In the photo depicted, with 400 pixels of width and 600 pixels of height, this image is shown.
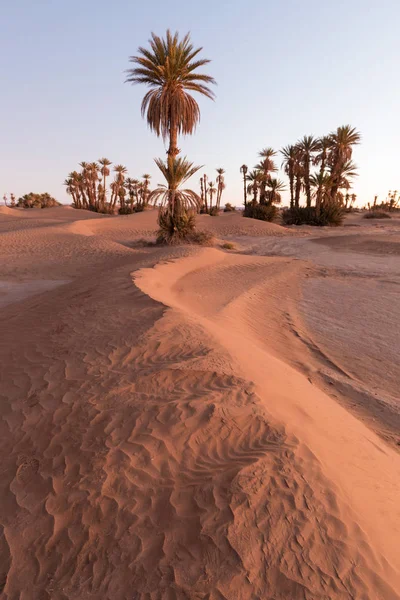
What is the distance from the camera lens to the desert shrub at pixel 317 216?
29.6 meters

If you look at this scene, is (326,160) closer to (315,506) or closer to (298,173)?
(298,173)

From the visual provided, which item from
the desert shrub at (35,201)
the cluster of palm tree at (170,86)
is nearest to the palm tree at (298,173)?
the cluster of palm tree at (170,86)

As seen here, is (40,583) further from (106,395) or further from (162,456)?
(106,395)

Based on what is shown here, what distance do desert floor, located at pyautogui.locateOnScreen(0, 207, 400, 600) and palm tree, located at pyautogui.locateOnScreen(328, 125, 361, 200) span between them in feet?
97.1

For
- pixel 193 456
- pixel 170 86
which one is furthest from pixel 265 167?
pixel 193 456

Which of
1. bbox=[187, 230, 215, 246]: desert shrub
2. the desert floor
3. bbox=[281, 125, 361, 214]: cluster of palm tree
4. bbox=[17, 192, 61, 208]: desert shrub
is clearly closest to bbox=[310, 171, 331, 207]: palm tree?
bbox=[281, 125, 361, 214]: cluster of palm tree

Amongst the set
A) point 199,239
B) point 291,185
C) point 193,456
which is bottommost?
point 193,456

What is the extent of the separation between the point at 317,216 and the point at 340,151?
7830mm

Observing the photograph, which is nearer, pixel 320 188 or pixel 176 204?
pixel 176 204

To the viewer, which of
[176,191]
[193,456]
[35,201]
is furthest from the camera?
[35,201]

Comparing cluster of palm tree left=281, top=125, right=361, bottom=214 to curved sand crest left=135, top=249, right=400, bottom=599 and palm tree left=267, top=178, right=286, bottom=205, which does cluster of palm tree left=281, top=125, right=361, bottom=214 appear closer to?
palm tree left=267, top=178, right=286, bottom=205

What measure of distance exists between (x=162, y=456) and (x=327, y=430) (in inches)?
66.9

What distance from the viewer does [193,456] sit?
9.73 ft

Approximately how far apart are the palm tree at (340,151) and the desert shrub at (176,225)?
2015 cm
